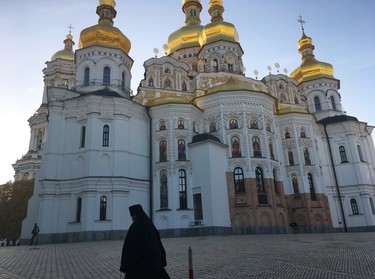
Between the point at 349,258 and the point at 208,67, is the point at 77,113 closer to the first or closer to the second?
the point at 208,67

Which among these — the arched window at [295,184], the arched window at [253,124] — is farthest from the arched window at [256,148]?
the arched window at [295,184]

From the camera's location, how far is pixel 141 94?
32344 mm

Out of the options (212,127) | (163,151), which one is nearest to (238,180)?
(212,127)

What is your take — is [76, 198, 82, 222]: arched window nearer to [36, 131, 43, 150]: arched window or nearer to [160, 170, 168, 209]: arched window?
[160, 170, 168, 209]: arched window

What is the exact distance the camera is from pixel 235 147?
91.7 ft

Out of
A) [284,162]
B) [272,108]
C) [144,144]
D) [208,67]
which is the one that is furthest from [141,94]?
[284,162]

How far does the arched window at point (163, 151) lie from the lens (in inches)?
1088

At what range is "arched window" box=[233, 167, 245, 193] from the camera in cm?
2670

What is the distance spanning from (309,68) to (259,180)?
23.7 metres

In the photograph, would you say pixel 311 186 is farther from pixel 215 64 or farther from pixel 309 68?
pixel 309 68

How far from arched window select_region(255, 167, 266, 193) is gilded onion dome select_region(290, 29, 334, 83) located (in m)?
21.7

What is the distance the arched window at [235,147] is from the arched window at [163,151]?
5977mm

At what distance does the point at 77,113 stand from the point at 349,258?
23241mm

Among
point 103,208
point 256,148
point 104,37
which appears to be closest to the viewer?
point 103,208
